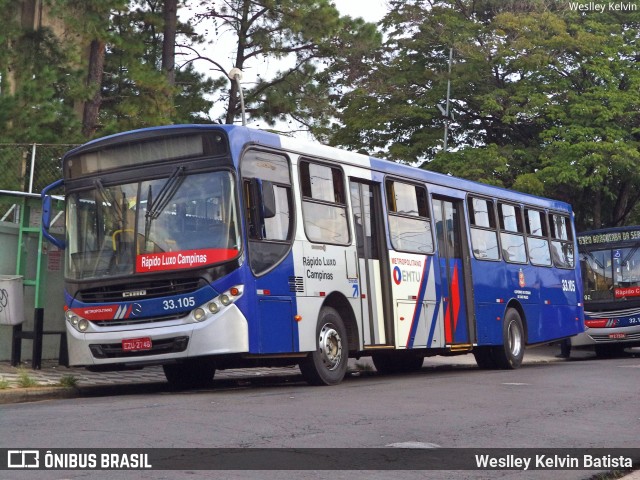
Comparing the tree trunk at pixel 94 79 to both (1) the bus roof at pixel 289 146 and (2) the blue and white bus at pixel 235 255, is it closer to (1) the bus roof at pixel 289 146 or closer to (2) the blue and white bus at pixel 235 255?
(1) the bus roof at pixel 289 146

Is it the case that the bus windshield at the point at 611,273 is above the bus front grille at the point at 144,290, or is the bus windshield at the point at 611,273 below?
above

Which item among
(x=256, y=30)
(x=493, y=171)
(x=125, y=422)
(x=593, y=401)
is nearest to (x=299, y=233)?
(x=593, y=401)

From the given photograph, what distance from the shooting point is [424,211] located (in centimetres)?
1803

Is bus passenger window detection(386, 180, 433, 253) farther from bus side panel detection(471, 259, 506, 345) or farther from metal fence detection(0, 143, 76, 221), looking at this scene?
metal fence detection(0, 143, 76, 221)

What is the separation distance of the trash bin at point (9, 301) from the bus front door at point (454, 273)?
6443 mm

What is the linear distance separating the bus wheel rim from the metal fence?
21.7 feet

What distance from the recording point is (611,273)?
1139 inches

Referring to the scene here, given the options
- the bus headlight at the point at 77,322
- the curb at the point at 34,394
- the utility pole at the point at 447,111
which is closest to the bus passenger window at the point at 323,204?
the bus headlight at the point at 77,322

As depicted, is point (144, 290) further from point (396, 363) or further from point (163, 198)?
point (396, 363)

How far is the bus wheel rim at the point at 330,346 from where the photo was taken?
14703 mm

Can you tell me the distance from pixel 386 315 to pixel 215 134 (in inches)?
163

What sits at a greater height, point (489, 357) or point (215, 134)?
point (215, 134)

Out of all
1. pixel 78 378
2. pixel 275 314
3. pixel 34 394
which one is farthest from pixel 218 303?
pixel 78 378

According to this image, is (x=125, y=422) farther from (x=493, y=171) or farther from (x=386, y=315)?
(x=493, y=171)
